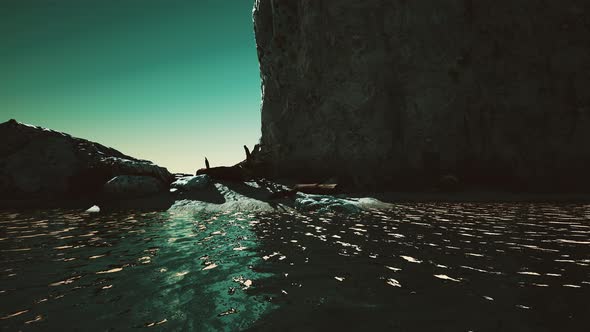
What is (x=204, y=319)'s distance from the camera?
3568mm

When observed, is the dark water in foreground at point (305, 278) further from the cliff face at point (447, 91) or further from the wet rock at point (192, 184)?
the cliff face at point (447, 91)

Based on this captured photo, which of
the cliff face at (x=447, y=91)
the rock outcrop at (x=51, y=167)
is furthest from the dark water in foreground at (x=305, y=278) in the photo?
the cliff face at (x=447, y=91)

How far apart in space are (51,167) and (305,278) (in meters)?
21.8

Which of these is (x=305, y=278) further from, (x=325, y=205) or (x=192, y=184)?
(x=192, y=184)

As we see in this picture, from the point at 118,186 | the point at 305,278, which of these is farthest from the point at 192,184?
the point at 305,278

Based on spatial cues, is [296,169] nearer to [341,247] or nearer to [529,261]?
[341,247]

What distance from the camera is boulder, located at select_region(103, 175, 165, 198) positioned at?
17.5 meters

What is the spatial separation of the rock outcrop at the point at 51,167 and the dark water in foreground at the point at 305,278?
10650 mm

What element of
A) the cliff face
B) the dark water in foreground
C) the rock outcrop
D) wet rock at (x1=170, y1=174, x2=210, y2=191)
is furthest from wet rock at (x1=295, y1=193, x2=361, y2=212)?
the rock outcrop

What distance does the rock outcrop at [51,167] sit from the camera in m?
18.4

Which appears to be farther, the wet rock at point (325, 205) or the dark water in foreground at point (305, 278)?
the wet rock at point (325, 205)

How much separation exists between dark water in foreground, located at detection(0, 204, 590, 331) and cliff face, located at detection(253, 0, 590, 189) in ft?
45.6

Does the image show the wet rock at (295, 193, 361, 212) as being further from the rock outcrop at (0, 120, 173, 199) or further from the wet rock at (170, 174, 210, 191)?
the rock outcrop at (0, 120, 173, 199)

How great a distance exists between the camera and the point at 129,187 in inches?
693
